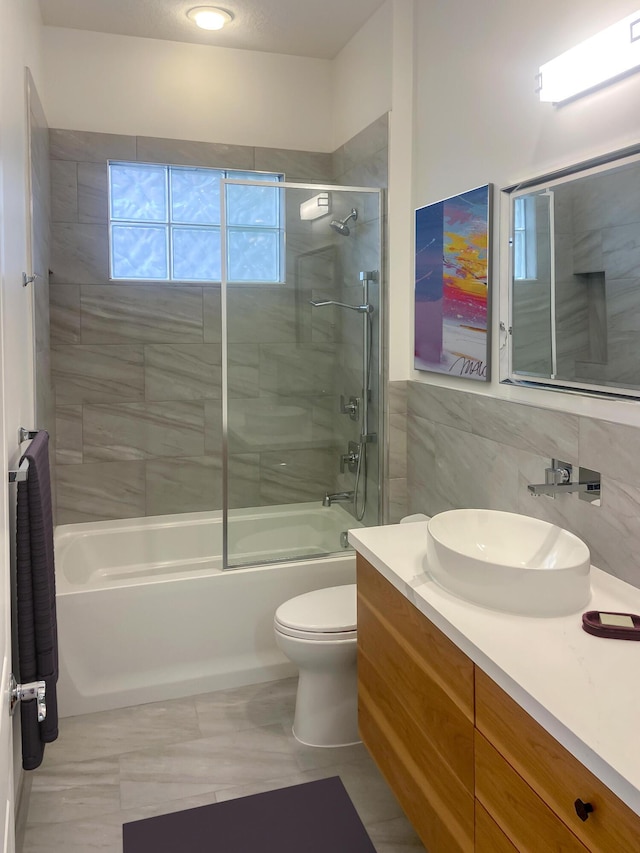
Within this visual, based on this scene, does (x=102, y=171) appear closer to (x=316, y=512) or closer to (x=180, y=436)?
(x=180, y=436)

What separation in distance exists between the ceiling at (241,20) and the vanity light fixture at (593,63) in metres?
1.39

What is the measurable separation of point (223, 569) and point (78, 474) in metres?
1.05

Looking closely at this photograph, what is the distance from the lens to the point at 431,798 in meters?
1.76

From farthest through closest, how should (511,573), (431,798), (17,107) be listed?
(17,107) < (431,798) < (511,573)

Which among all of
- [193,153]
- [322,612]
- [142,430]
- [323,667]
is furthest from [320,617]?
[193,153]

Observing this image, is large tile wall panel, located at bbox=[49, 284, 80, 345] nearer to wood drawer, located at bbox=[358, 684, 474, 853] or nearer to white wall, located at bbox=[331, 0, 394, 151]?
white wall, located at bbox=[331, 0, 394, 151]

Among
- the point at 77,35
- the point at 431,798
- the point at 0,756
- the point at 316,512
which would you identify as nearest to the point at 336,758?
the point at 431,798

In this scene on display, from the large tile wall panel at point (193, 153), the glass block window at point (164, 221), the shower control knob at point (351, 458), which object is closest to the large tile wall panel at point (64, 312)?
the glass block window at point (164, 221)

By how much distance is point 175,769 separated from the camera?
2449 millimetres

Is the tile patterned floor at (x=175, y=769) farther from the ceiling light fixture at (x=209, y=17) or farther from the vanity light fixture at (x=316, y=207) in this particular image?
the ceiling light fixture at (x=209, y=17)

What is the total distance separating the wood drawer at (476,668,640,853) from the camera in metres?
1.12

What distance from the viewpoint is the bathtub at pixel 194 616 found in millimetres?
2801

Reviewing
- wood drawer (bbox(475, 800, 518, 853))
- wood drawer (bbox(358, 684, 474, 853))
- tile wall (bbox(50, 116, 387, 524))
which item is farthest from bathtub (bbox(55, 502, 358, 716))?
wood drawer (bbox(475, 800, 518, 853))

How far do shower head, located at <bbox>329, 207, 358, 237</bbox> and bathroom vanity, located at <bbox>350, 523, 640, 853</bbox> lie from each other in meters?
1.44
